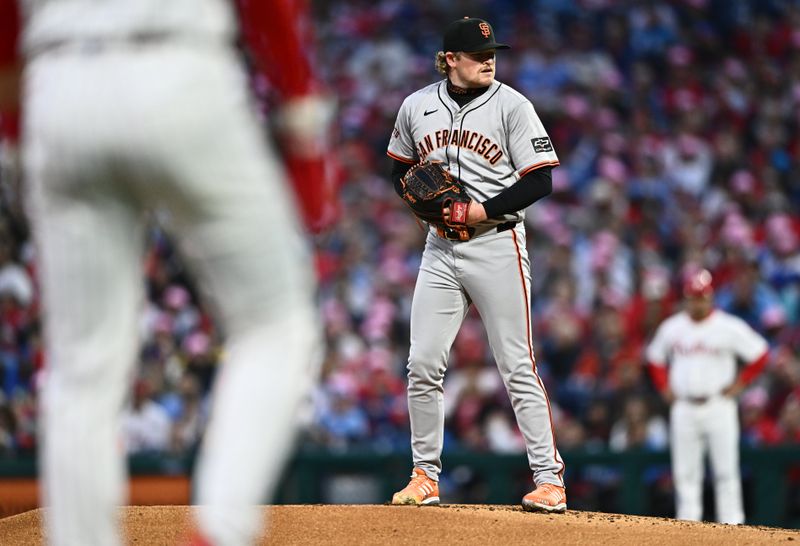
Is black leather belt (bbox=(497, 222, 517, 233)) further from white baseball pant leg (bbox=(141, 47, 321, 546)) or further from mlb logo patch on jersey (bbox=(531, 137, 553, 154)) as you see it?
white baseball pant leg (bbox=(141, 47, 321, 546))

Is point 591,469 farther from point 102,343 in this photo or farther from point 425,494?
point 102,343

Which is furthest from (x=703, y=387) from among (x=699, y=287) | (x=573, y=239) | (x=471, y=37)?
(x=471, y=37)

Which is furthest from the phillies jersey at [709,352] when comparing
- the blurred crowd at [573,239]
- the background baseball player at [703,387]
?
the blurred crowd at [573,239]

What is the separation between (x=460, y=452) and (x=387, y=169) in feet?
17.6

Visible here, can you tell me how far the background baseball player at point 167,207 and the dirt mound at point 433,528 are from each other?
2.06m

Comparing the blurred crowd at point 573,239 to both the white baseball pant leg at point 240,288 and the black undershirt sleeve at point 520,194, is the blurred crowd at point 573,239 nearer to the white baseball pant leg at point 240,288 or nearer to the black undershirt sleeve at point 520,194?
the black undershirt sleeve at point 520,194

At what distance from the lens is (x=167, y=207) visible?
238cm

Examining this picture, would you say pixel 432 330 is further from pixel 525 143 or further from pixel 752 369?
pixel 752 369

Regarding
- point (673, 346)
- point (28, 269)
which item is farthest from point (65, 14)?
point (28, 269)

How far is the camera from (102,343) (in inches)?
96.0

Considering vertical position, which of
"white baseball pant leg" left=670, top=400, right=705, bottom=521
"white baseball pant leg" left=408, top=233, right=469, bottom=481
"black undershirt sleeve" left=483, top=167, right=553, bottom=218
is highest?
"black undershirt sleeve" left=483, top=167, right=553, bottom=218

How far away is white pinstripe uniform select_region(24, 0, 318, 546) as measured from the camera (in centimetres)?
232

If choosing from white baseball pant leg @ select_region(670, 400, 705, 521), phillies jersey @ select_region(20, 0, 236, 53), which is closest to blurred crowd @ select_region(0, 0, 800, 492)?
white baseball pant leg @ select_region(670, 400, 705, 521)

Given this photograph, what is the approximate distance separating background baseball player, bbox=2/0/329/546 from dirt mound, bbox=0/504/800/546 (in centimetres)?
206
